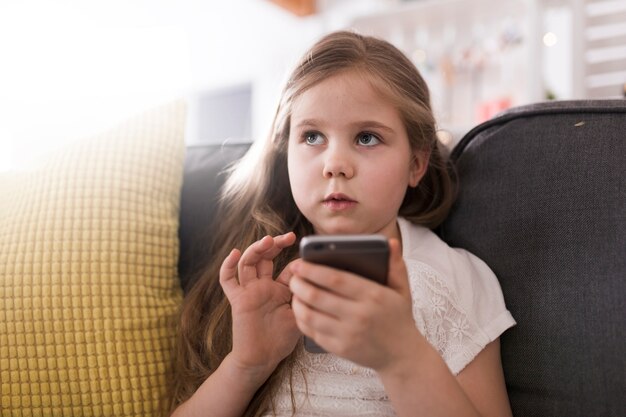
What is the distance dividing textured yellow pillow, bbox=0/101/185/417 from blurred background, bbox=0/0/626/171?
940 millimetres

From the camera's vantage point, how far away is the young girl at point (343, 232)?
30.0 inches

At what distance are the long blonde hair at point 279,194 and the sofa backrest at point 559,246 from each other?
0.10 meters

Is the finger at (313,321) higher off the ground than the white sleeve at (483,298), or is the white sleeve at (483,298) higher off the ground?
the finger at (313,321)

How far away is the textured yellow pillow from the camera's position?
2.70 ft

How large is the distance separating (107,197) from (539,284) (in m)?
0.65

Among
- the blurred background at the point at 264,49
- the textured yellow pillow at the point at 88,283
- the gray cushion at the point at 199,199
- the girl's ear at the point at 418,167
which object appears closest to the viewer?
the textured yellow pillow at the point at 88,283

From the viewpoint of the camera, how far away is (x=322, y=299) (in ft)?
1.84

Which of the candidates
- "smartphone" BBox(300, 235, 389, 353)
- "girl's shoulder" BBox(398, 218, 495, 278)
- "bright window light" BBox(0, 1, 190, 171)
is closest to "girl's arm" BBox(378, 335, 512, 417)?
"smartphone" BBox(300, 235, 389, 353)

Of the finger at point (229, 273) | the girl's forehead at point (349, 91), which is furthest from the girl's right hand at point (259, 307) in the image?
the girl's forehead at point (349, 91)

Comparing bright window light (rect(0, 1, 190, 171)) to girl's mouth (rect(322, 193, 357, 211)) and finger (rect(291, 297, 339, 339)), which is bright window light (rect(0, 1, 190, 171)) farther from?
finger (rect(291, 297, 339, 339))

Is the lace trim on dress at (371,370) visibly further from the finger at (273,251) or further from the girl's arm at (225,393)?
the finger at (273,251)

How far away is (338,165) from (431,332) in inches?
10.2

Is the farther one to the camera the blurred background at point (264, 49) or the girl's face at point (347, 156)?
the blurred background at point (264, 49)

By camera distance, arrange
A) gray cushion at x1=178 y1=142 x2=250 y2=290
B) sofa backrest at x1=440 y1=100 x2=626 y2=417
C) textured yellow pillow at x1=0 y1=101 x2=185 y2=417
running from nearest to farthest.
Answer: sofa backrest at x1=440 y1=100 x2=626 y2=417 → textured yellow pillow at x1=0 y1=101 x2=185 y2=417 → gray cushion at x1=178 y1=142 x2=250 y2=290
